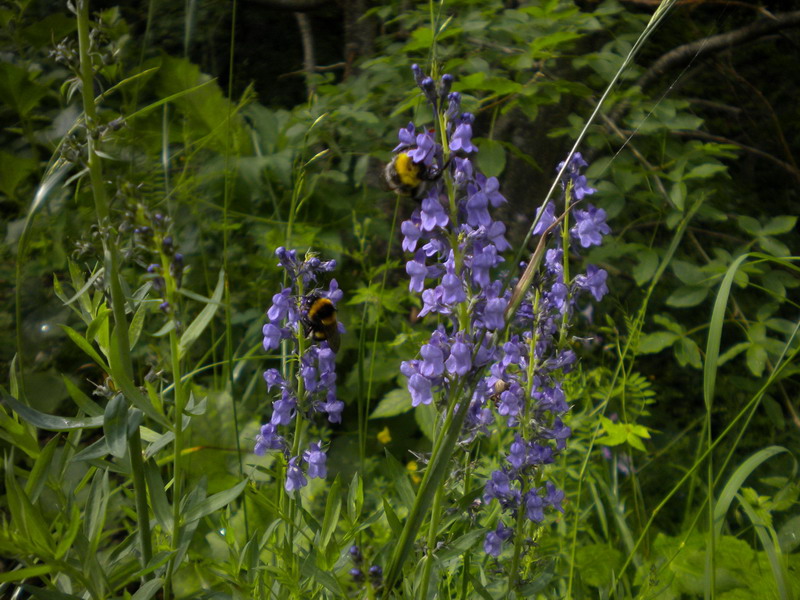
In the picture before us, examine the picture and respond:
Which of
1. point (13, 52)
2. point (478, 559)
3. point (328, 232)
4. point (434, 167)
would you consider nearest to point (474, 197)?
point (434, 167)

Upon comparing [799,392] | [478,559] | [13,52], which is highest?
[13,52]

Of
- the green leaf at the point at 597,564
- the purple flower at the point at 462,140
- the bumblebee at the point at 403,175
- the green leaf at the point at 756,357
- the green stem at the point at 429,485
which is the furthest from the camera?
the green leaf at the point at 756,357

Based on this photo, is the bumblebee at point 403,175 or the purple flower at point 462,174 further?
the bumblebee at point 403,175

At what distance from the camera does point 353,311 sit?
2.89m

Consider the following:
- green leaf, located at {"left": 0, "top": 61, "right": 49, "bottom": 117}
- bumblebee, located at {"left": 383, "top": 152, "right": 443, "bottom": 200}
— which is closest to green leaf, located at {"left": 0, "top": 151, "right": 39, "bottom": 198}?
green leaf, located at {"left": 0, "top": 61, "right": 49, "bottom": 117}

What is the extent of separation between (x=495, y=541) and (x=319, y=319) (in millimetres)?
595

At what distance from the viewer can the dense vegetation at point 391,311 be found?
1.14m

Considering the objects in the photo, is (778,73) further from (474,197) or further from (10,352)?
(10,352)

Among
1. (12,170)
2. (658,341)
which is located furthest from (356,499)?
(12,170)

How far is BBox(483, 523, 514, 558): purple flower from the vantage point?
1430 millimetres

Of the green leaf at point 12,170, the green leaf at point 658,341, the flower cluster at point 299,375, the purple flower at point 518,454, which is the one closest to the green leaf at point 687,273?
the green leaf at point 658,341

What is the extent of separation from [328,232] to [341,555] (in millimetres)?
1653

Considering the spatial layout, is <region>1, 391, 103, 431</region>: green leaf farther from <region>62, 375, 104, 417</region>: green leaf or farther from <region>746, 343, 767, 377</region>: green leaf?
<region>746, 343, 767, 377</region>: green leaf

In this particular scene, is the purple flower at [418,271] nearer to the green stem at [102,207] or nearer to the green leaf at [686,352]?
the green stem at [102,207]
